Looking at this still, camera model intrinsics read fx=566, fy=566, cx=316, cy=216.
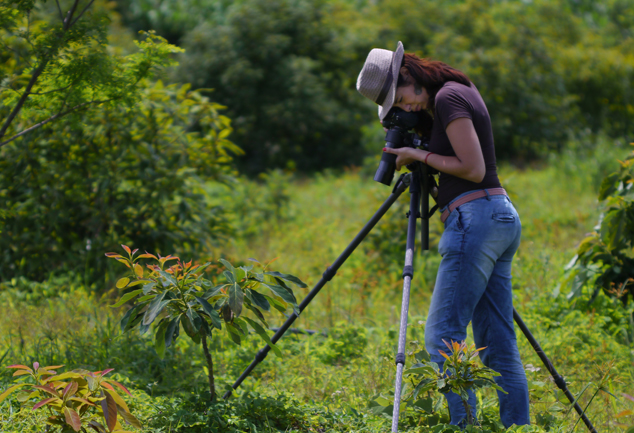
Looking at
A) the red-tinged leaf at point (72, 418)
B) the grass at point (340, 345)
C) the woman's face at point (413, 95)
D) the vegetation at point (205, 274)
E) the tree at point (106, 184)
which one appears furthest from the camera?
the tree at point (106, 184)

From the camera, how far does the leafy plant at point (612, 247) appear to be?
370 cm

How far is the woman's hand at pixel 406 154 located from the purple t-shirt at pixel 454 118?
0.07 metres

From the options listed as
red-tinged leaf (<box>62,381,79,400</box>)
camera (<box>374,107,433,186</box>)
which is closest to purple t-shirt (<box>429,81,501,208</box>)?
camera (<box>374,107,433,186</box>)

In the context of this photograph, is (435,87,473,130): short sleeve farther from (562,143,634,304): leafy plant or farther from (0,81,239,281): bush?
(0,81,239,281): bush

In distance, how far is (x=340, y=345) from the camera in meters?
3.72

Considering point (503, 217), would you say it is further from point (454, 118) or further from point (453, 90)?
point (453, 90)

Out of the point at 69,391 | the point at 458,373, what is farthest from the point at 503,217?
the point at 69,391

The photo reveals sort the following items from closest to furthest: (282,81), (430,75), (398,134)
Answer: (430,75)
(398,134)
(282,81)

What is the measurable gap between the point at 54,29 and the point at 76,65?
8.2 inches

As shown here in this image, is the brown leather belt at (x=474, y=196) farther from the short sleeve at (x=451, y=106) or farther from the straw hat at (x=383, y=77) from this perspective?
the straw hat at (x=383, y=77)

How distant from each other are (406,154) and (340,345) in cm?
161

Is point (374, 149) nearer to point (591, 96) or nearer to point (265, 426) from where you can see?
point (591, 96)

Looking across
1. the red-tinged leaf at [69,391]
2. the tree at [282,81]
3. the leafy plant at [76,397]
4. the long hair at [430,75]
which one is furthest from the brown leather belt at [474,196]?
the tree at [282,81]

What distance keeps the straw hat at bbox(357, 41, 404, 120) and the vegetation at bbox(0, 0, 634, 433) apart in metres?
0.92
